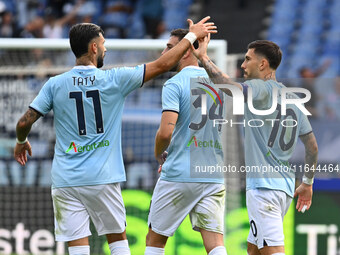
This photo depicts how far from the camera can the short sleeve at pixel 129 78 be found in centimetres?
557

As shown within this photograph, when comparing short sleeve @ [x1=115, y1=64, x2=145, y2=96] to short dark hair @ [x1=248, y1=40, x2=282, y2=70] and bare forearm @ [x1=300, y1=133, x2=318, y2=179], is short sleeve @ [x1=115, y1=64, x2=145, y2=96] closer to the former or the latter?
short dark hair @ [x1=248, y1=40, x2=282, y2=70]

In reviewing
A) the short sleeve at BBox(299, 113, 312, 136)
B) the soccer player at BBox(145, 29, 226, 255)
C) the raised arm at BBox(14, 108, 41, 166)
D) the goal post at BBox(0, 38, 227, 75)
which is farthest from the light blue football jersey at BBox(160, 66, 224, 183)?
the goal post at BBox(0, 38, 227, 75)

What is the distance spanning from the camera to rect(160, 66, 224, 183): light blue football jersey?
5.83m

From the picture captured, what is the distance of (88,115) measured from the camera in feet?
18.3

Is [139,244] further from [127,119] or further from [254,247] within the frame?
[254,247]

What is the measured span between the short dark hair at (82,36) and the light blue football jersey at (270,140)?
48.4 inches

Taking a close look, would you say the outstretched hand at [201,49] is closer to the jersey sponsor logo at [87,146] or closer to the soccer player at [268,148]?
the soccer player at [268,148]

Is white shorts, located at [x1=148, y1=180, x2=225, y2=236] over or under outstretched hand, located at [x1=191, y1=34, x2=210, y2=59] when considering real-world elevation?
under

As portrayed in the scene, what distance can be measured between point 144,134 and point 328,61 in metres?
5.67

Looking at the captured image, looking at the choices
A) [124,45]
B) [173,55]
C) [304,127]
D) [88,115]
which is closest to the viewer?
[173,55]

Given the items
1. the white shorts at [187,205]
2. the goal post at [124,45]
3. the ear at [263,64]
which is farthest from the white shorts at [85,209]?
the goal post at [124,45]

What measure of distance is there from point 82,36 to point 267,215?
192 centimetres

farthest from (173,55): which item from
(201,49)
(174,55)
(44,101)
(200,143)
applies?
(44,101)

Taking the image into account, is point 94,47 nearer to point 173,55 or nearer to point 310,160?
point 173,55
